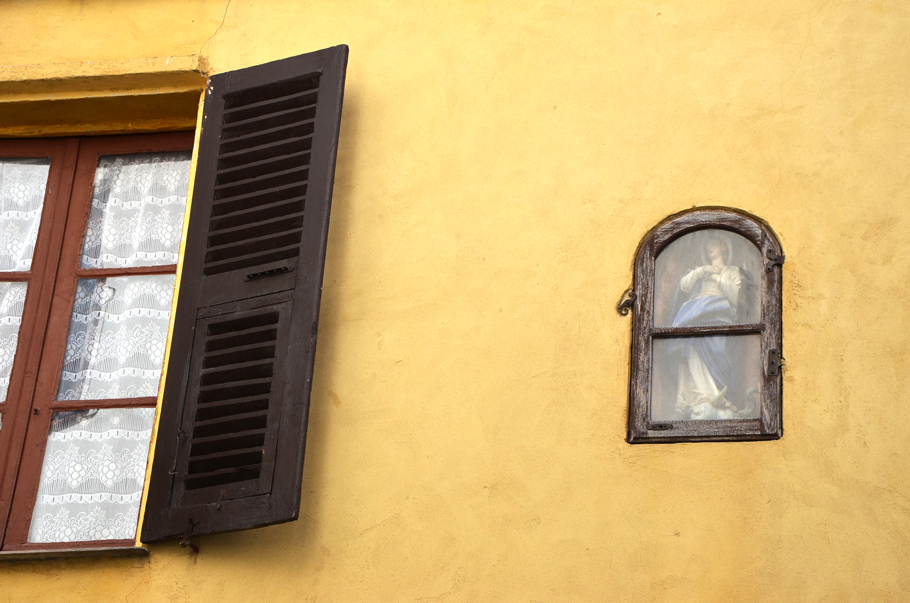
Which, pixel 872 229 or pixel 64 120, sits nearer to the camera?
pixel 872 229

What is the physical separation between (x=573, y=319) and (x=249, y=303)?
3.57ft

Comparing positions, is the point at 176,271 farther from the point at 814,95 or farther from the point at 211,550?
the point at 814,95

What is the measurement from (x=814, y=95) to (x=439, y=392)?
1.59 m

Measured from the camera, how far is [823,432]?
137 inches

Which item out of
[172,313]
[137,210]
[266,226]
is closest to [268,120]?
[266,226]

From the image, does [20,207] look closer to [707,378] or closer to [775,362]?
[707,378]

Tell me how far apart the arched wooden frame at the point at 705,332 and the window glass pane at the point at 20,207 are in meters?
2.34

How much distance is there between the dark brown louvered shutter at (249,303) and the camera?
3734mm

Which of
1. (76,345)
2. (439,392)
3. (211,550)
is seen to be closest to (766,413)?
(439,392)

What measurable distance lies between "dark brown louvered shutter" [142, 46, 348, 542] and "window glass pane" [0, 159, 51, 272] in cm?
77

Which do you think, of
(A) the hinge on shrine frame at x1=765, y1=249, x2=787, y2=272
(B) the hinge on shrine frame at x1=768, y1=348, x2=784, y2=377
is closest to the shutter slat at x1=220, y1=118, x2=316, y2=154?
(A) the hinge on shrine frame at x1=765, y1=249, x2=787, y2=272

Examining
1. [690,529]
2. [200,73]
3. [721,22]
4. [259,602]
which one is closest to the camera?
[690,529]

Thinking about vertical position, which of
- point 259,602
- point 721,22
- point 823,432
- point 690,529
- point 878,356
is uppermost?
point 721,22

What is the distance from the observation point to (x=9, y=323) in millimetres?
4402
